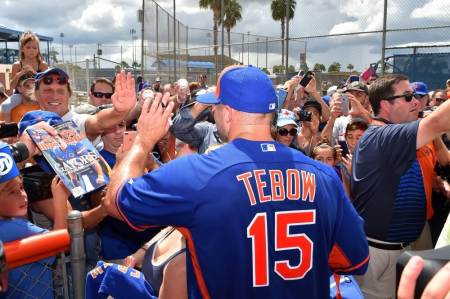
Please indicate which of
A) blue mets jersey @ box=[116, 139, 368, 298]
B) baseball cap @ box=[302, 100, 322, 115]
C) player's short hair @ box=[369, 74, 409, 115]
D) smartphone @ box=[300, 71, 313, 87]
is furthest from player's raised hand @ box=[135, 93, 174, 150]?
smartphone @ box=[300, 71, 313, 87]

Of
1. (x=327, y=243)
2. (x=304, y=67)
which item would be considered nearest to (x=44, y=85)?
(x=327, y=243)

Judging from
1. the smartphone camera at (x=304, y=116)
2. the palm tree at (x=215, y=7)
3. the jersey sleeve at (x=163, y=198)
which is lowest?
the jersey sleeve at (x=163, y=198)

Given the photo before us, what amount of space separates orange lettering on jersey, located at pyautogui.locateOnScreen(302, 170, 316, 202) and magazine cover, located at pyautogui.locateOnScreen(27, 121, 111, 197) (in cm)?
123

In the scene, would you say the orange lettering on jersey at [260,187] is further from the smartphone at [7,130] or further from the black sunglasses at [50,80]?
the black sunglasses at [50,80]

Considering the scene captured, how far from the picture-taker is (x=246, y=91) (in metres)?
1.94

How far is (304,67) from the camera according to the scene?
938 centimetres

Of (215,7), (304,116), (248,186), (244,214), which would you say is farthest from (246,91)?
(215,7)

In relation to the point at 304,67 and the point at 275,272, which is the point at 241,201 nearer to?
the point at 275,272

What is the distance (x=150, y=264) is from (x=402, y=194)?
6.35ft

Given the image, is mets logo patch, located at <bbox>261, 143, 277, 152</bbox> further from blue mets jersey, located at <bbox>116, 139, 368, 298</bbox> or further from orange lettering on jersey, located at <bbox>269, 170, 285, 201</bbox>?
orange lettering on jersey, located at <bbox>269, 170, 285, 201</bbox>

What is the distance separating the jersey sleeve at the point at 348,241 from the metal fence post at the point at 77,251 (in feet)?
4.04

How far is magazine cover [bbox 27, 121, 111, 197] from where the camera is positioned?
94.0 inches

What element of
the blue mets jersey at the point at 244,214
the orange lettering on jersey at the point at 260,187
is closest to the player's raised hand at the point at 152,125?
the blue mets jersey at the point at 244,214

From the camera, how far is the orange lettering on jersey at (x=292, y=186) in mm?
1812
